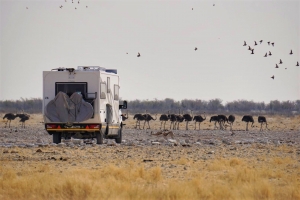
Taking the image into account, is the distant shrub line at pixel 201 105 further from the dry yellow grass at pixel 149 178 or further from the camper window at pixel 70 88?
the dry yellow grass at pixel 149 178

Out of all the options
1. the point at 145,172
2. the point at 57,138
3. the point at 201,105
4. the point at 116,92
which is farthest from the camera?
the point at 201,105

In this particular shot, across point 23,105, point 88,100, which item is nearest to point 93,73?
point 88,100

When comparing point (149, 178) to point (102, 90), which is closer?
point (149, 178)

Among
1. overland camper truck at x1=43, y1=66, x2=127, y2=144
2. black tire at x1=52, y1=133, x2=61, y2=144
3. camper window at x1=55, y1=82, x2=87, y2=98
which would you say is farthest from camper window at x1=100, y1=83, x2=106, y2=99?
black tire at x1=52, y1=133, x2=61, y2=144

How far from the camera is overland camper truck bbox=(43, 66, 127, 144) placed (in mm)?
30891

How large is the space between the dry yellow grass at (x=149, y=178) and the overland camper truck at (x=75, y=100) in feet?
11.6

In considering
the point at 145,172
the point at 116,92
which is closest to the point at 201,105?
the point at 116,92

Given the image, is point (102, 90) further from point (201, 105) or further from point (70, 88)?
point (201, 105)

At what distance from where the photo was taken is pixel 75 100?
1214 inches

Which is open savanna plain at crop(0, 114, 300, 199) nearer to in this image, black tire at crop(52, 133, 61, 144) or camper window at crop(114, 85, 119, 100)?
black tire at crop(52, 133, 61, 144)

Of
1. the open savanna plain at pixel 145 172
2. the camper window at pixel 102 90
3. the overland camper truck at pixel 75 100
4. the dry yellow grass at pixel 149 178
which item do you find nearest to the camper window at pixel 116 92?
the overland camper truck at pixel 75 100

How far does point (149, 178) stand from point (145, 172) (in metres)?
0.92

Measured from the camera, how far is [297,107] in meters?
156

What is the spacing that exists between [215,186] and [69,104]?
12922 millimetres
